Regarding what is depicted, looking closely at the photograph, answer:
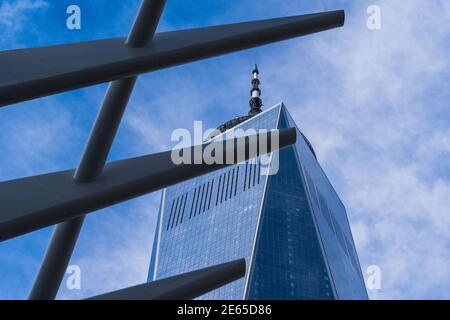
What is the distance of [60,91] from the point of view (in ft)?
26.2

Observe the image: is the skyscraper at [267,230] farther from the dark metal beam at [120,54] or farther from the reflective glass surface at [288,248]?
the dark metal beam at [120,54]

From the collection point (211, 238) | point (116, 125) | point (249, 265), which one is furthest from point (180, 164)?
point (211, 238)

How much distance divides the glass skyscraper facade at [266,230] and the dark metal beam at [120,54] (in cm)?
8215

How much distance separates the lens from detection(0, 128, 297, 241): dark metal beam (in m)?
7.81

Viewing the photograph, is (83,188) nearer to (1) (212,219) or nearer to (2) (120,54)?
(2) (120,54)

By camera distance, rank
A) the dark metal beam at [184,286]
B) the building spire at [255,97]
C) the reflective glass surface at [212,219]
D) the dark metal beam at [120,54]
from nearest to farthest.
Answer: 1. the dark metal beam at [120,54]
2. the dark metal beam at [184,286]
3. the reflective glass surface at [212,219]
4. the building spire at [255,97]

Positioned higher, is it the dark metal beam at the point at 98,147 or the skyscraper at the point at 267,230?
the skyscraper at the point at 267,230

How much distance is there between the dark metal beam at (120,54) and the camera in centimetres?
767

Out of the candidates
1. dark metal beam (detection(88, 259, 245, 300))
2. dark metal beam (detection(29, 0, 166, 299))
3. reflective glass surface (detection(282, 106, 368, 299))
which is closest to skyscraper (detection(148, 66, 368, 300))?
reflective glass surface (detection(282, 106, 368, 299))

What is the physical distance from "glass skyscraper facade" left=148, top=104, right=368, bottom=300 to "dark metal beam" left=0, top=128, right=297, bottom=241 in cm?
8207

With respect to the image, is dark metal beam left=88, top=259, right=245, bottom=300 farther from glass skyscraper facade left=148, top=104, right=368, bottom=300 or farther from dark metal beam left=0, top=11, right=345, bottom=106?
glass skyscraper facade left=148, top=104, right=368, bottom=300

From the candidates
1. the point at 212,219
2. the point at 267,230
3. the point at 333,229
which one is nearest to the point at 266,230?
the point at 267,230

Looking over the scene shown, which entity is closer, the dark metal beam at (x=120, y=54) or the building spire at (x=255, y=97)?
the dark metal beam at (x=120, y=54)

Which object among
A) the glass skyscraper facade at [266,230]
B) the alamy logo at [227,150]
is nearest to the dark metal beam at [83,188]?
the alamy logo at [227,150]
